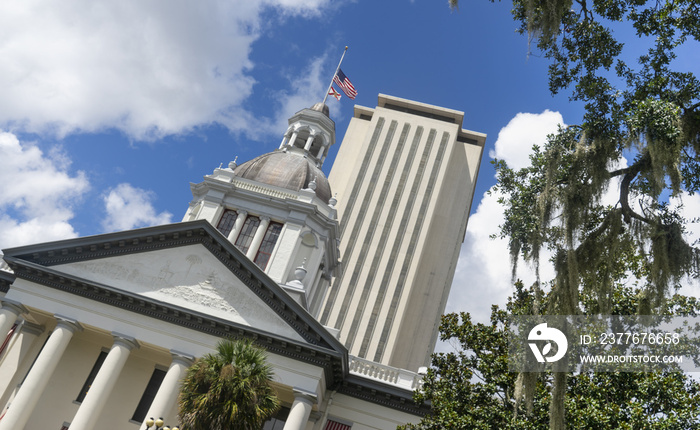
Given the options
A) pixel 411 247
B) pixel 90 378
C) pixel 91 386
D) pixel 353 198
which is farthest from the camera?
pixel 353 198

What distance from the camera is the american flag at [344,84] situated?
4419 cm

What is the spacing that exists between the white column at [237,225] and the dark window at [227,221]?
0.31m

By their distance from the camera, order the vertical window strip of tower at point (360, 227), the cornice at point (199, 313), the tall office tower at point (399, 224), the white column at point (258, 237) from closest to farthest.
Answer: the cornice at point (199, 313), the white column at point (258, 237), the tall office tower at point (399, 224), the vertical window strip of tower at point (360, 227)

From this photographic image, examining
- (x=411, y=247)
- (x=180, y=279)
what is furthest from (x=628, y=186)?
(x=411, y=247)

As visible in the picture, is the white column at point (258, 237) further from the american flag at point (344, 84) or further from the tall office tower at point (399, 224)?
the tall office tower at point (399, 224)

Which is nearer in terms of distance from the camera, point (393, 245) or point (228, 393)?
point (228, 393)

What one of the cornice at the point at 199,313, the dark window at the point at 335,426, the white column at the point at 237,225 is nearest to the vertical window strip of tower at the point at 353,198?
the white column at the point at 237,225

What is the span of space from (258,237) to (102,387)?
38.7 ft

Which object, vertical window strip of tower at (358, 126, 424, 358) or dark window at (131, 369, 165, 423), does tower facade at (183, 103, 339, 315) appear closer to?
dark window at (131, 369, 165, 423)

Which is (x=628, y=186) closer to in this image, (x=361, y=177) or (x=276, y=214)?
(x=276, y=214)

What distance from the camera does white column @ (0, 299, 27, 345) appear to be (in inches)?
917

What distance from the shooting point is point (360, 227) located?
257 ft

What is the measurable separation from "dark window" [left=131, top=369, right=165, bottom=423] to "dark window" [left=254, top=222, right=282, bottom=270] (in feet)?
26.3

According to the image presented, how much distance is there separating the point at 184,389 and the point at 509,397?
9977 mm
